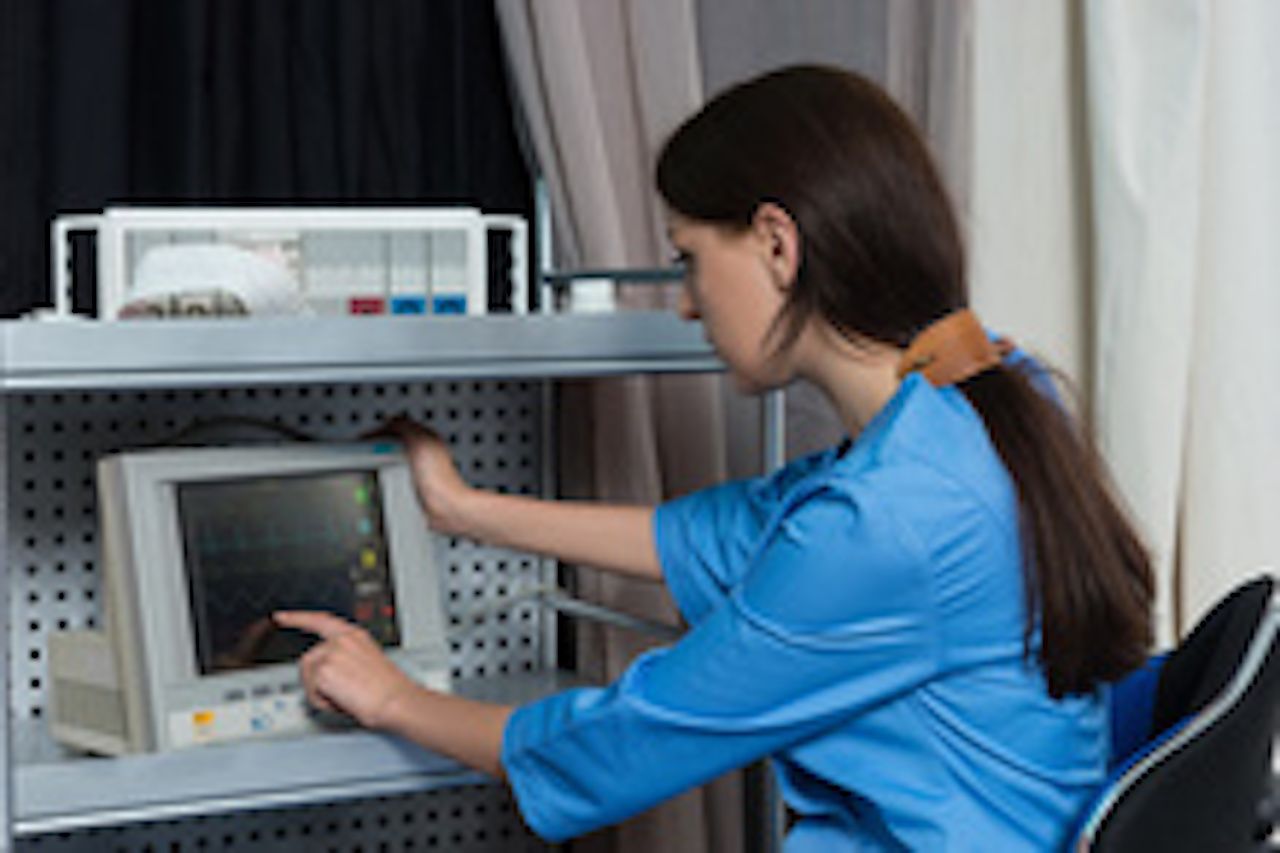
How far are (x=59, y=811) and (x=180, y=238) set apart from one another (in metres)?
0.51

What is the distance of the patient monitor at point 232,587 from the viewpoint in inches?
54.7

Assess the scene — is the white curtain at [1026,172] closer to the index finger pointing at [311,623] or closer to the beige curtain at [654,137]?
the beige curtain at [654,137]

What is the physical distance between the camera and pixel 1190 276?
1.84m

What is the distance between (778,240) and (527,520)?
0.42 m

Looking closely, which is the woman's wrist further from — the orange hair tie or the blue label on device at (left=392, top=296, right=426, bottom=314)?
the orange hair tie

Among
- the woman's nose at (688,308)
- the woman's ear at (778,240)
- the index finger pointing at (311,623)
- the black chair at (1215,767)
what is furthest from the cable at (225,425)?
the black chair at (1215,767)

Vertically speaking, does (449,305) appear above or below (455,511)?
above

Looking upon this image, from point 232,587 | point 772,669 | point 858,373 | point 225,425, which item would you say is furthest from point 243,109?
point 772,669

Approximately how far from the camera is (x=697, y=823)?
1827 millimetres

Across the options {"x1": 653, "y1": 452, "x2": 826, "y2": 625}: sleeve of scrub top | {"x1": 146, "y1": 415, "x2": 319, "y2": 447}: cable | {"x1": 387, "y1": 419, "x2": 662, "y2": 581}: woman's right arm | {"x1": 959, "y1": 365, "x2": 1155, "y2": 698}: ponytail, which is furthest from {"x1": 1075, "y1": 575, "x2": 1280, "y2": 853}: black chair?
{"x1": 146, "y1": 415, "x2": 319, "y2": 447}: cable

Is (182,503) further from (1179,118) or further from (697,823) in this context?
(1179,118)

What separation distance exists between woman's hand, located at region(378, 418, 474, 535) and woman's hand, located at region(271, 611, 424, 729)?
16 centimetres

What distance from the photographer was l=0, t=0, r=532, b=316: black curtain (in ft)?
5.76

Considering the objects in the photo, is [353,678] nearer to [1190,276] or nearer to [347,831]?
[347,831]
